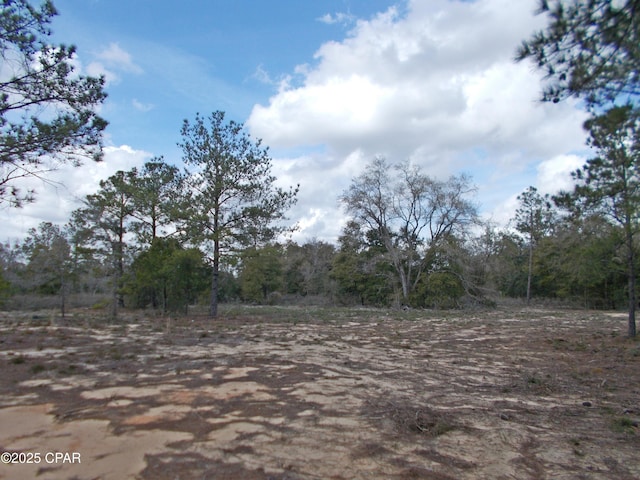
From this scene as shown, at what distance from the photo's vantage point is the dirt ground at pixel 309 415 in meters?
3.06

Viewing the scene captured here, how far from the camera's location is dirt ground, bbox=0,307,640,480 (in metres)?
3.06

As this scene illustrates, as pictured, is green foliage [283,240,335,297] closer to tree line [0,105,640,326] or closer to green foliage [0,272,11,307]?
tree line [0,105,640,326]

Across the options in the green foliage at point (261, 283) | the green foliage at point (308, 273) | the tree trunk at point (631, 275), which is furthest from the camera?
the green foliage at point (308, 273)

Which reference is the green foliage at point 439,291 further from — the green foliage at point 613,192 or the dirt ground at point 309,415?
the dirt ground at point 309,415

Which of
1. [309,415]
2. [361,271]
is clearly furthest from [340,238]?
[309,415]

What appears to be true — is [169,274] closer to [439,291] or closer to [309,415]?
[309,415]

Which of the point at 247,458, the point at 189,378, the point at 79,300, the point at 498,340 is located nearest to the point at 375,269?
the point at 498,340

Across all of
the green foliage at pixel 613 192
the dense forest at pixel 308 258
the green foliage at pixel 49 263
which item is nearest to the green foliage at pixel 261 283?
the dense forest at pixel 308 258

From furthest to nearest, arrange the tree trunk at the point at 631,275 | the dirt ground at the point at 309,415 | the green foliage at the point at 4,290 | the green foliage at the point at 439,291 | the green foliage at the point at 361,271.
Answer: the green foliage at the point at 361,271
the green foliage at the point at 439,291
the green foliage at the point at 4,290
the tree trunk at the point at 631,275
the dirt ground at the point at 309,415

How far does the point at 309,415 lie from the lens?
13.8ft

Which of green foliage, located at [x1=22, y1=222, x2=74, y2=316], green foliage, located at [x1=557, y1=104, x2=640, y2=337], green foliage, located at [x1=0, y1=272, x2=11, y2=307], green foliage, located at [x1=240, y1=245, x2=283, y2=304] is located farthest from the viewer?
green foliage, located at [x1=240, y1=245, x2=283, y2=304]

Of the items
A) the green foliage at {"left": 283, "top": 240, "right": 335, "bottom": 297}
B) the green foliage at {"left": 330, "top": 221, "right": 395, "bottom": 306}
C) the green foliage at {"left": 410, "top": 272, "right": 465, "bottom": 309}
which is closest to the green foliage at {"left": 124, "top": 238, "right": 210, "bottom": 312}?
the green foliage at {"left": 330, "top": 221, "right": 395, "bottom": 306}

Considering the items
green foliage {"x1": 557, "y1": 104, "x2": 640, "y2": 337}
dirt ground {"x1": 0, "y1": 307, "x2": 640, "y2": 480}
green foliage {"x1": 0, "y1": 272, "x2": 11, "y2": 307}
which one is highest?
green foliage {"x1": 557, "y1": 104, "x2": 640, "y2": 337}

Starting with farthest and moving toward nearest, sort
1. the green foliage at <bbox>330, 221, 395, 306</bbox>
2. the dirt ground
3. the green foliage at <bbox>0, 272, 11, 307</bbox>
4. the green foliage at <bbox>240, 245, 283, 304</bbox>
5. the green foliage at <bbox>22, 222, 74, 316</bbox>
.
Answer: the green foliage at <bbox>240, 245, 283, 304</bbox>, the green foliage at <bbox>330, 221, 395, 306</bbox>, the green foliage at <bbox>0, 272, 11, 307</bbox>, the green foliage at <bbox>22, 222, 74, 316</bbox>, the dirt ground
